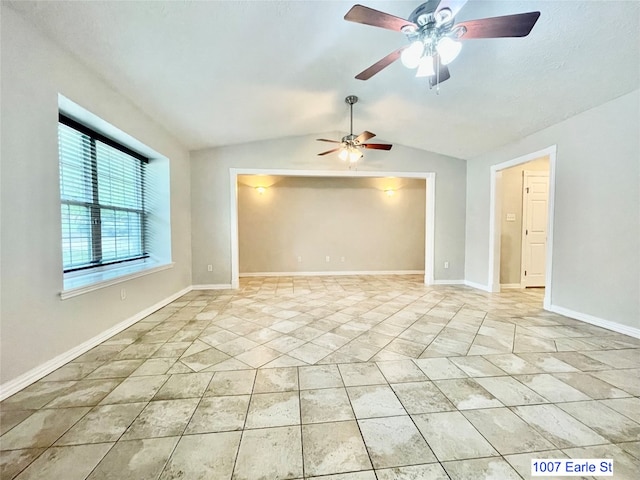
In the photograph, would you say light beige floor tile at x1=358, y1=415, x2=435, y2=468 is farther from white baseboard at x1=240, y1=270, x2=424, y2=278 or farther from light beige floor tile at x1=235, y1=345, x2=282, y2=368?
white baseboard at x1=240, y1=270, x2=424, y2=278

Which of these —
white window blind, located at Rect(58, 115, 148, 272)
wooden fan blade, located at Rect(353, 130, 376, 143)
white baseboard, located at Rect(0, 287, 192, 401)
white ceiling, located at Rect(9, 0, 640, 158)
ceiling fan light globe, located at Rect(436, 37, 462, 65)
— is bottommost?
white baseboard, located at Rect(0, 287, 192, 401)

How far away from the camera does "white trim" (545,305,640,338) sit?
271 centimetres

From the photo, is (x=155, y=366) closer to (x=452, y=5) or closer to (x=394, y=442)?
(x=394, y=442)

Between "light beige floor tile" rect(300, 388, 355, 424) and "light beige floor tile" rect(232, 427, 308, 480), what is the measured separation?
0.14m

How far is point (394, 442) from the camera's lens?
1340mm

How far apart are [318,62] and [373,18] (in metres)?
1.19

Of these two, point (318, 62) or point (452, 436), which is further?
point (318, 62)

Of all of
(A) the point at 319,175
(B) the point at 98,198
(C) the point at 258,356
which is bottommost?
(C) the point at 258,356

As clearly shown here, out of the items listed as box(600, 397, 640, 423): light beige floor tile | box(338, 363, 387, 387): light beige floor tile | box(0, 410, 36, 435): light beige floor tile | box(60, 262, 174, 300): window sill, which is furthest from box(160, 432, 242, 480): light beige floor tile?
box(600, 397, 640, 423): light beige floor tile

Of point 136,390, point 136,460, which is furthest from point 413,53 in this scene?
point 136,390

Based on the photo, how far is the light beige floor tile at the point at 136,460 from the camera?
1.16 metres

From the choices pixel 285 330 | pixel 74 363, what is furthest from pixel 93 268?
pixel 285 330

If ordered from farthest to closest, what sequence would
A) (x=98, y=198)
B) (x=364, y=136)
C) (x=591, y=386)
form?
1. (x=364, y=136)
2. (x=98, y=198)
3. (x=591, y=386)

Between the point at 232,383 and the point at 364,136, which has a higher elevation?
the point at 364,136
